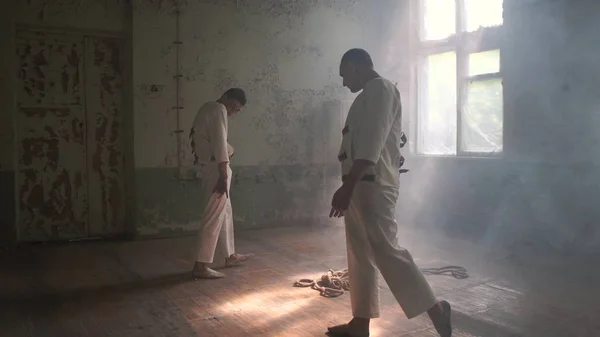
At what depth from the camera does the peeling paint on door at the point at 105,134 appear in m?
5.82

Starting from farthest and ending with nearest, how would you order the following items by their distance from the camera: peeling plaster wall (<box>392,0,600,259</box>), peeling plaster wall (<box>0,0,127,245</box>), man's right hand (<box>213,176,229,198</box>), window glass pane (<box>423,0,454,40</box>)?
1. window glass pane (<box>423,0,454,40</box>)
2. peeling plaster wall (<box>0,0,127,245</box>)
3. peeling plaster wall (<box>392,0,600,259</box>)
4. man's right hand (<box>213,176,229,198</box>)

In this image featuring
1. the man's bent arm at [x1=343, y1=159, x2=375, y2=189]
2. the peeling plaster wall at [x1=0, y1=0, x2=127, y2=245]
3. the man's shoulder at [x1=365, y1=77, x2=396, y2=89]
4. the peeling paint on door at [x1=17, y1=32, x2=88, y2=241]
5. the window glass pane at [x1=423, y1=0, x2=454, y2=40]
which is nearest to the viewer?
the man's bent arm at [x1=343, y1=159, x2=375, y2=189]

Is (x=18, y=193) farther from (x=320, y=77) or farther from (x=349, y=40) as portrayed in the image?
(x=349, y=40)

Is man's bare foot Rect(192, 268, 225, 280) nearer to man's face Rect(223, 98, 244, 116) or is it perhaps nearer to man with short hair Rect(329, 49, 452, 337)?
man's face Rect(223, 98, 244, 116)

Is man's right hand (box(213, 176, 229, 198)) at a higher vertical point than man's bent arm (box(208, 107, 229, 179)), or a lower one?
lower

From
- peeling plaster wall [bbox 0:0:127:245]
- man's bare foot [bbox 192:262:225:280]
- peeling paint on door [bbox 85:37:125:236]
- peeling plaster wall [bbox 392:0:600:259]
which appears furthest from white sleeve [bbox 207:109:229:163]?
peeling plaster wall [bbox 392:0:600:259]

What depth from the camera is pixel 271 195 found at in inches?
262

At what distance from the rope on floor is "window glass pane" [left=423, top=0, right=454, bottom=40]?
3.67 m

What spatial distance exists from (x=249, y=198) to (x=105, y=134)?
1915mm

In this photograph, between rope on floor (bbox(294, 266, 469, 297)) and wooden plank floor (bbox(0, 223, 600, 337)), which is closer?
wooden plank floor (bbox(0, 223, 600, 337))

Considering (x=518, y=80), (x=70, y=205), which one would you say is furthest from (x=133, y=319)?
(x=518, y=80)

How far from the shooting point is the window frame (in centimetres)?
604

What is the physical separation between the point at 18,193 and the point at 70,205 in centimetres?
54

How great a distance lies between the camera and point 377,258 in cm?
267
